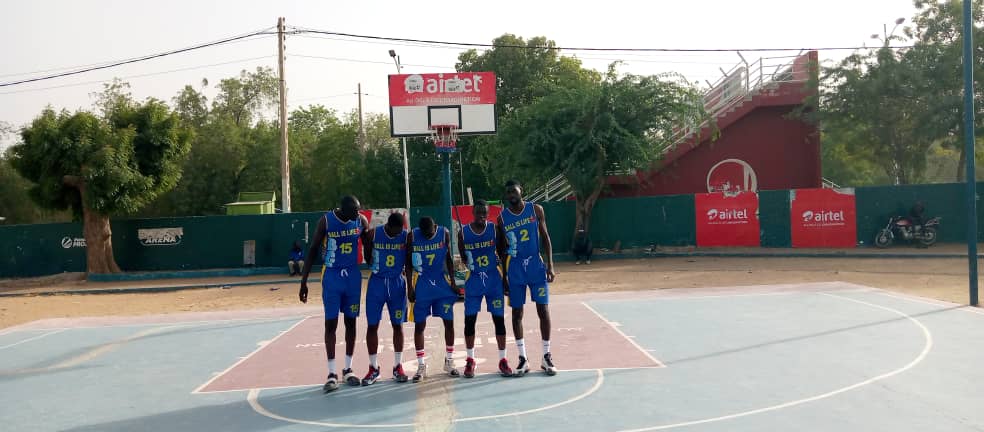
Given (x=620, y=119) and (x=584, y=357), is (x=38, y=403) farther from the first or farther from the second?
(x=620, y=119)

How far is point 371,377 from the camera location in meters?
8.48

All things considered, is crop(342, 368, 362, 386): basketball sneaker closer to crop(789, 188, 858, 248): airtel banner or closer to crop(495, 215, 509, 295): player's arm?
crop(495, 215, 509, 295): player's arm

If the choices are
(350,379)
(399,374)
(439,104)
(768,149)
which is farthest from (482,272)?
(768,149)

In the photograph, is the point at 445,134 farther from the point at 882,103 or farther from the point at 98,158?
the point at 882,103

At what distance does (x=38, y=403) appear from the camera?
8.29 meters

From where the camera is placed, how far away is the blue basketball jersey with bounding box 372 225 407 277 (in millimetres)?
8406

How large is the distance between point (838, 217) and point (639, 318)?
1493cm

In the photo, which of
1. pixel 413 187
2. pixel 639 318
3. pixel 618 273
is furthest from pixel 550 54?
pixel 639 318

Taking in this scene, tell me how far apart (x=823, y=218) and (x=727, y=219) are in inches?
116

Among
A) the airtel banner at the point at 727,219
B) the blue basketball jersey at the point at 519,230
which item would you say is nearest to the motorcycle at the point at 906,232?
the airtel banner at the point at 727,219

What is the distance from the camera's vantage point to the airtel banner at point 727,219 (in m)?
25.8

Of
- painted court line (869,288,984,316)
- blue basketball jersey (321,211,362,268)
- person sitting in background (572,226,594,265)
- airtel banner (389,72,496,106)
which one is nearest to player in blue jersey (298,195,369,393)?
blue basketball jersey (321,211,362,268)

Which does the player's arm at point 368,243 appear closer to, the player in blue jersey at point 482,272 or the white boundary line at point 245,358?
the player in blue jersey at point 482,272

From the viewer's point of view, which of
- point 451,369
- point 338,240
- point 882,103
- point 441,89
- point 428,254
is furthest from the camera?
point 882,103
